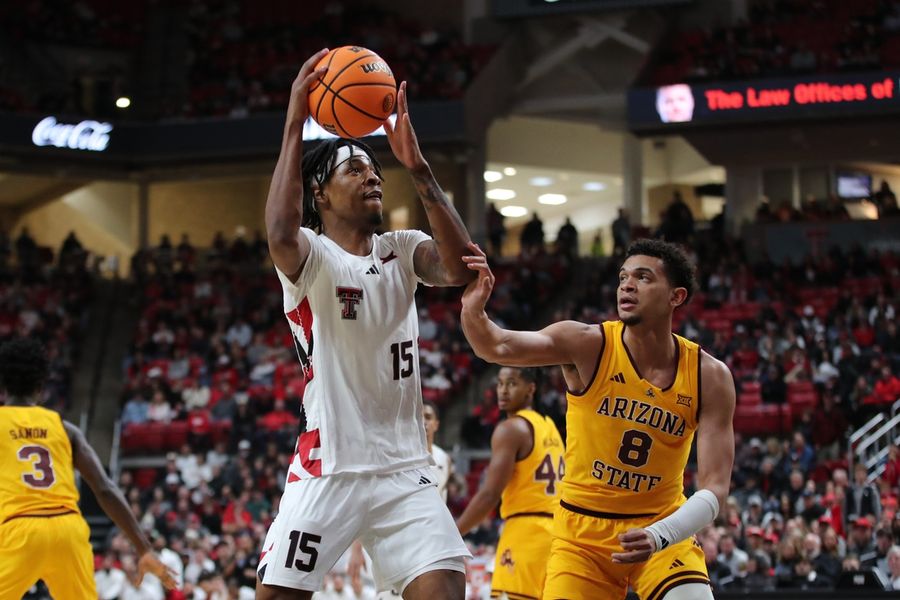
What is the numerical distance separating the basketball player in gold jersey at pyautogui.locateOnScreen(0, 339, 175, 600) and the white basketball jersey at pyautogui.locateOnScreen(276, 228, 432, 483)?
196 cm

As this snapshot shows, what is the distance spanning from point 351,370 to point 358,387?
74 mm

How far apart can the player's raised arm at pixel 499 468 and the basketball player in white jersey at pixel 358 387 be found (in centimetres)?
→ 255

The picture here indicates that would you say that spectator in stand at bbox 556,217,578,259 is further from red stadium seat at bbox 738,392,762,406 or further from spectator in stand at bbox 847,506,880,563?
spectator in stand at bbox 847,506,880,563

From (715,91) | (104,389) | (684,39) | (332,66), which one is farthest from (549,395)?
(332,66)

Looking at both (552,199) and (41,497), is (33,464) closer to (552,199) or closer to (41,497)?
(41,497)

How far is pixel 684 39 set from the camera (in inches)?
1074

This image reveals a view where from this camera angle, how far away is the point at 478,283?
5215 millimetres

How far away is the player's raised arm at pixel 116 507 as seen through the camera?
21.6 ft

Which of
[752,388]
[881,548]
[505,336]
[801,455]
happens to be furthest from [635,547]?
[752,388]

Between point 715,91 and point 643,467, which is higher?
point 715,91

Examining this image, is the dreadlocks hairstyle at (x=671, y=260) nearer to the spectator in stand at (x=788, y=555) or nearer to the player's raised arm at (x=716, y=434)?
A: the player's raised arm at (x=716, y=434)

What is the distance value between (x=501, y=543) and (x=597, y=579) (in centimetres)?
249

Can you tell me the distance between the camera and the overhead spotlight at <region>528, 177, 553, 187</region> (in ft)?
105

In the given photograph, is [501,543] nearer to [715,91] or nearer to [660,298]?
[660,298]
